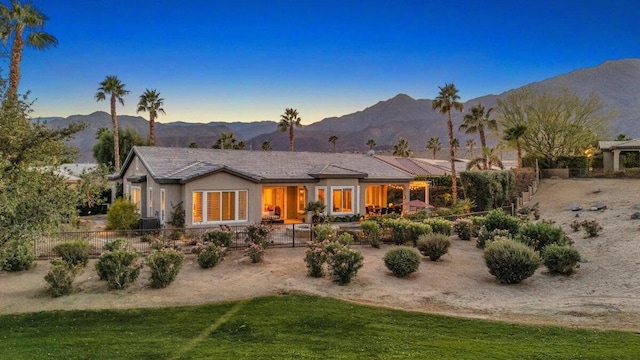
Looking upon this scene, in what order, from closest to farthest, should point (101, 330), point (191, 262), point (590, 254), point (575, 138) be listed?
1. point (101, 330)
2. point (191, 262)
3. point (590, 254)
4. point (575, 138)

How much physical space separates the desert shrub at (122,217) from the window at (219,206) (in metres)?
3.76

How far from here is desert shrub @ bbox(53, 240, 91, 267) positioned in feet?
52.6

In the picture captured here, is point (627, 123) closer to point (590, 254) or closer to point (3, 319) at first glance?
point (590, 254)

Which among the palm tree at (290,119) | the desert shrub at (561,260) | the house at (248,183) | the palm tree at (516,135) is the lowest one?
the desert shrub at (561,260)

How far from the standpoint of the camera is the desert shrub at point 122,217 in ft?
77.7

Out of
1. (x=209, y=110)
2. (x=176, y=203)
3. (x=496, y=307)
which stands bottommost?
(x=496, y=307)

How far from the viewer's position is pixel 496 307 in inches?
492

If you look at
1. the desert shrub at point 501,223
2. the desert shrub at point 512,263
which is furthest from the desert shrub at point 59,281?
the desert shrub at point 501,223

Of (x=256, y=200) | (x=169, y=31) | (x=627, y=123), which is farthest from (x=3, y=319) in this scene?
(x=627, y=123)

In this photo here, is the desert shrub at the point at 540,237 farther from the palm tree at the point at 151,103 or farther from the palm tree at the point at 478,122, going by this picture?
the palm tree at the point at 151,103

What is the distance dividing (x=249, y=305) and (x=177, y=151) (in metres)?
19.0

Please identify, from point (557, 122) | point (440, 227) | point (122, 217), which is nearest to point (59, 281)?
point (122, 217)

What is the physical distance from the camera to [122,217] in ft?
77.7

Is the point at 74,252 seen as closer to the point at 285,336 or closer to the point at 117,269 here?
the point at 117,269
